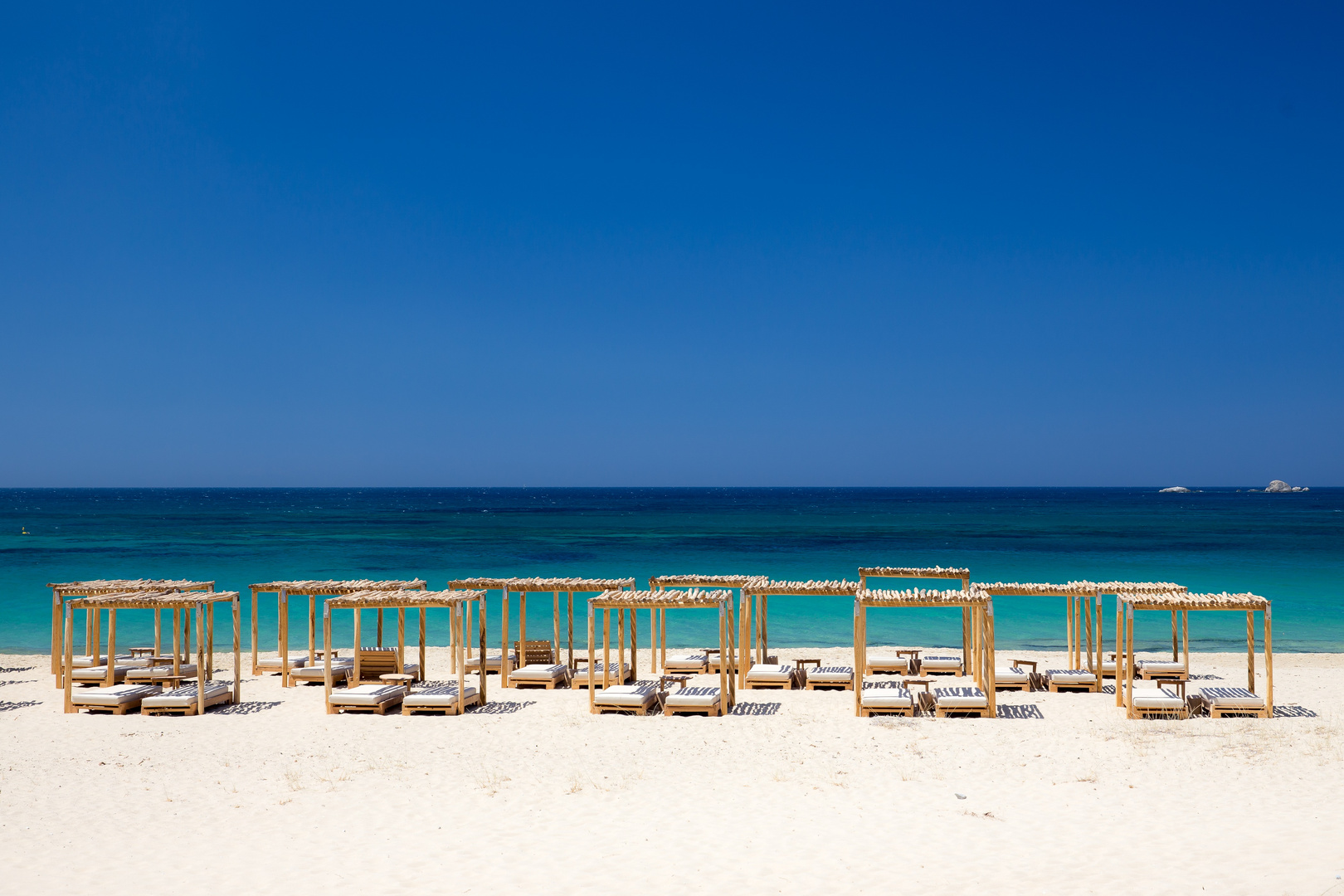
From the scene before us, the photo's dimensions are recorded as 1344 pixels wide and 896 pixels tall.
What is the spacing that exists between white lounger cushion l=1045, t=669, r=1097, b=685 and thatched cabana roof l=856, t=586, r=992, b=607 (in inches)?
96.0

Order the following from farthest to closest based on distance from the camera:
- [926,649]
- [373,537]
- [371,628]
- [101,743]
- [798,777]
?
[373,537] → [371,628] → [926,649] → [101,743] → [798,777]

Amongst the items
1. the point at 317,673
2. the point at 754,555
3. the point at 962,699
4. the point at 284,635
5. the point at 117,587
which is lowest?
the point at 754,555

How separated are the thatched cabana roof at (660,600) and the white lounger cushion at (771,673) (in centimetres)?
201

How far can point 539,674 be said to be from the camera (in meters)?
17.9

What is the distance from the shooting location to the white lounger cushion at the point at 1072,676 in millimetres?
16984

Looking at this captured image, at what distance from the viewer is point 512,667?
19.6 m

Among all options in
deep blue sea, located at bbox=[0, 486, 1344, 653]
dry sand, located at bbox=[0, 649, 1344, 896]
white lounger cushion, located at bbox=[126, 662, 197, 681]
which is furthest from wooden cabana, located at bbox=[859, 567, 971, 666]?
white lounger cushion, located at bbox=[126, 662, 197, 681]

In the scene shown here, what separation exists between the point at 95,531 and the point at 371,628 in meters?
55.6

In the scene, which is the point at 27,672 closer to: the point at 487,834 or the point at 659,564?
the point at 487,834

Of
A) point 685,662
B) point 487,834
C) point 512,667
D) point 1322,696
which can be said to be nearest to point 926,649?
point 685,662

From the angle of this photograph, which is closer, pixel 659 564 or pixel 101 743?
pixel 101 743

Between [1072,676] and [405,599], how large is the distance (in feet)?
38.5

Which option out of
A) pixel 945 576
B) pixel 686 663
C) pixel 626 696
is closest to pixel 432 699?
pixel 626 696

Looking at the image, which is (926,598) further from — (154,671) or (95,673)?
(95,673)
